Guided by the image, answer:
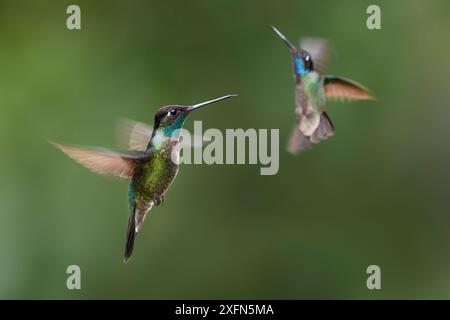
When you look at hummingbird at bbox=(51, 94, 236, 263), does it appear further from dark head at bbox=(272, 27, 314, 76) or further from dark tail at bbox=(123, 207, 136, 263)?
dark head at bbox=(272, 27, 314, 76)

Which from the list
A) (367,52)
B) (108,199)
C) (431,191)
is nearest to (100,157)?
(108,199)

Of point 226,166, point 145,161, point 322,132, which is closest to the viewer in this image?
point 322,132

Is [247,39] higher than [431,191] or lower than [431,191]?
higher

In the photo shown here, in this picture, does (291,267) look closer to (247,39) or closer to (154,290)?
(154,290)

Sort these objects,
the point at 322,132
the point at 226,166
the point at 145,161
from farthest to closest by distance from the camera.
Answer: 1. the point at 226,166
2. the point at 145,161
3. the point at 322,132

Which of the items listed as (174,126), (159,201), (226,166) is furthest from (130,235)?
(226,166)

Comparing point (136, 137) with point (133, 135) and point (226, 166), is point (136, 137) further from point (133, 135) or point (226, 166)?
point (226, 166)
